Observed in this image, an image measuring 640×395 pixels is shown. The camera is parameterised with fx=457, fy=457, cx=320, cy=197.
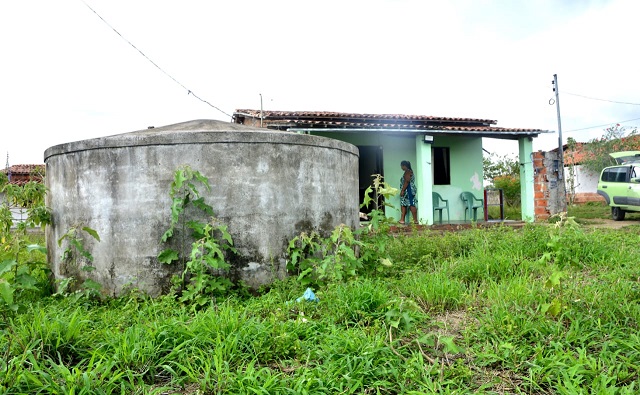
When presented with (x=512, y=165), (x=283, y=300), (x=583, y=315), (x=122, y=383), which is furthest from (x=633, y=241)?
(x=512, y=165)

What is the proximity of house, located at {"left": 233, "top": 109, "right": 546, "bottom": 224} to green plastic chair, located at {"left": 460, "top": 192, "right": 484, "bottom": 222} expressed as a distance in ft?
0.42

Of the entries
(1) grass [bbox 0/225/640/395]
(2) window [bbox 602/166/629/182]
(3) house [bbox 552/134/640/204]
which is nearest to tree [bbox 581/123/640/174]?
(3) house [bbox 552/134/640/204]

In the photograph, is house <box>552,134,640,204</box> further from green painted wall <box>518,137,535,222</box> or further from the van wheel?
green painted wall <box>518,137,535,222</box>

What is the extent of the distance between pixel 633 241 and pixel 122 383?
6213mm

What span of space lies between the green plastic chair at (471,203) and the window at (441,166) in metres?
0.56

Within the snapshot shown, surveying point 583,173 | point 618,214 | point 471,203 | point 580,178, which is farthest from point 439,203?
point 580,178

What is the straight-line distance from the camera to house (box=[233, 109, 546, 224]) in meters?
10.7

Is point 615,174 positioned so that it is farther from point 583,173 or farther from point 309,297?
point 309,297

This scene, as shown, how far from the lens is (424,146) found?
36.1ft

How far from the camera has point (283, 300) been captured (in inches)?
149

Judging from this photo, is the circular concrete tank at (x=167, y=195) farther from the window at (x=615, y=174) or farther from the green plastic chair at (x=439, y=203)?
the window at (x=615, y=174)

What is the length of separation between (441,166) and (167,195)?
31.7 ft

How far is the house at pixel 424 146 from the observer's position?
1074 centimetres

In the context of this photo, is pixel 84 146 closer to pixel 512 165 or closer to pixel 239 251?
pixel 239 251
